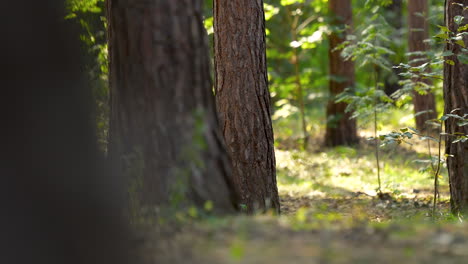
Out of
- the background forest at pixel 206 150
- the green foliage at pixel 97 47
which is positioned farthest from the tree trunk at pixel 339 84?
the green foliage at pixel 97 47

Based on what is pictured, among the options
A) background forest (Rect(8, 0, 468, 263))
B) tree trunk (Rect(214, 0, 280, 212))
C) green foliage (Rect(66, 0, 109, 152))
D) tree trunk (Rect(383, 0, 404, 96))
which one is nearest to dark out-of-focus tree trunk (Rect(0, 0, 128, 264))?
background forest (Rect(8, 0, 468, 263))

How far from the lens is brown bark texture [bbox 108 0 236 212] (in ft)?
12.8

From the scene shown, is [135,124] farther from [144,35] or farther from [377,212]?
[377,212]

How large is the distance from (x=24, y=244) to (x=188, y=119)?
1328mm

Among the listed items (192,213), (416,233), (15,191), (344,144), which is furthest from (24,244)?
(344,144)

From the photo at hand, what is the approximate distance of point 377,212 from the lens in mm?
8836

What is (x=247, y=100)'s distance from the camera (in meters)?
7.03

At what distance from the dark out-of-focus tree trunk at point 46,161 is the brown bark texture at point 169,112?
0.30m

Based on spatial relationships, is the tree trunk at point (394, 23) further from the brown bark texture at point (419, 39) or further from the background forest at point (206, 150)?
the background forest at point (206, 150)

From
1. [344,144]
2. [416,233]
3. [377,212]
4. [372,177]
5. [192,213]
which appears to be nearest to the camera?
[416,233]

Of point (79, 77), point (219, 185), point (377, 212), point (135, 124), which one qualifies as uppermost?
point (79, 77)

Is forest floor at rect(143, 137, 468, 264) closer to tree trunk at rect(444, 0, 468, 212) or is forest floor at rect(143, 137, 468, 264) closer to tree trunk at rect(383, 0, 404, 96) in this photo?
tree trunk at rect(444, 0, 468, 212)

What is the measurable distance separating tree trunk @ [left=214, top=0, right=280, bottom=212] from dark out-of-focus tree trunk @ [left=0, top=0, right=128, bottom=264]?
133 inches

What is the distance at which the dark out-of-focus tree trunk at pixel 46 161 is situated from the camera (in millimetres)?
3543
